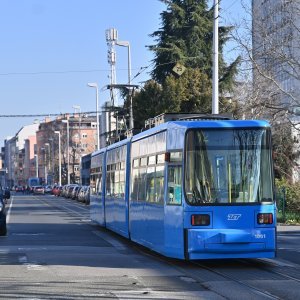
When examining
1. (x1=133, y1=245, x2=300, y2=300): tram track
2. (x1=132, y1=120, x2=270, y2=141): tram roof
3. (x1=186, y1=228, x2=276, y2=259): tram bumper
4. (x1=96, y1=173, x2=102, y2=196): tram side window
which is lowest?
(x1=133, y1=245, x2=300, y2=300): tram track

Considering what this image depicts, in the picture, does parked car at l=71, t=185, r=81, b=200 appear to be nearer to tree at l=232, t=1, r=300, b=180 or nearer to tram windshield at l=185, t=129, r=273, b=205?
tree at l=232, t=1, r=300, b=180

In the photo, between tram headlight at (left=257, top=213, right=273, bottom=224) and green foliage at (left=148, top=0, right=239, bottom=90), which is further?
green foliage at (left=148, top=0, right=239, bottom=90)

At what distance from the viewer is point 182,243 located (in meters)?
14.1

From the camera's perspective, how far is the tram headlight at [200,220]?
14008 mm

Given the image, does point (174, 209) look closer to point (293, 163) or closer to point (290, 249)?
point (290, 249)

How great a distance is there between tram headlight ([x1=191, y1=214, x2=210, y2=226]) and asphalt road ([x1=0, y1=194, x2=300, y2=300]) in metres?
0.92

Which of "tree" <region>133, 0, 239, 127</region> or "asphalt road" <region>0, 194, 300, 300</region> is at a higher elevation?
"tree" <region>133, 0, 239, 127</region>

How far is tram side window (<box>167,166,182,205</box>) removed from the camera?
14.4 meters

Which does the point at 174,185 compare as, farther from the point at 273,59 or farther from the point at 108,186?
the point at 273,59

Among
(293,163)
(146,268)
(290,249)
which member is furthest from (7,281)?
(293,163)

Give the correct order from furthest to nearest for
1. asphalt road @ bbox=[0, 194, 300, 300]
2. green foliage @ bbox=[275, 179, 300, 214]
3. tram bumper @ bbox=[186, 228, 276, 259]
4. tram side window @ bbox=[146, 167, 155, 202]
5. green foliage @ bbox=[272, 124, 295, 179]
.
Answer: green foliage @ bbox=[272, 124, 295, 179], green foliage @ bbox=[275, 179, 300, 214], tram side window @ bbox=[146, 167, 155, 202], tram bumper @ bbox=[186, 228, 276, 259], asphalt road @ bbox=[0, 194, 300, 300]

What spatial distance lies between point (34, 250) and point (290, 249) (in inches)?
258

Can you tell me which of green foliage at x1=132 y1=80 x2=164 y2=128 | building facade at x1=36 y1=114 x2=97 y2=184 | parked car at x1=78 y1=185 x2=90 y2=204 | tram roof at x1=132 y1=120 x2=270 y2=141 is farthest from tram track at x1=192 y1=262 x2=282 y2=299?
building facade at x1=36 y1=114 x2=97 y2=184

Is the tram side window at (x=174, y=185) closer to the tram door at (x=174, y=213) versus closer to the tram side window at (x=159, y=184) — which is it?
the tram door at (x=174, y=213)
